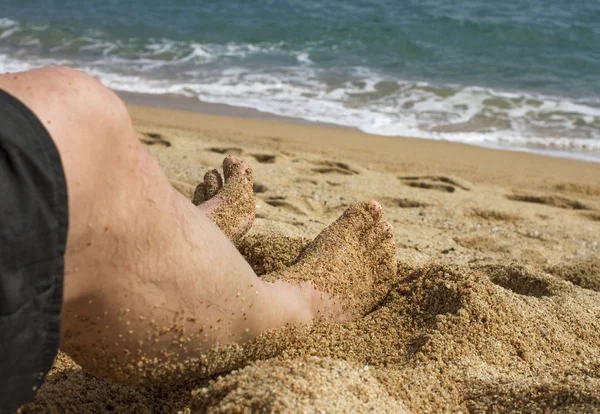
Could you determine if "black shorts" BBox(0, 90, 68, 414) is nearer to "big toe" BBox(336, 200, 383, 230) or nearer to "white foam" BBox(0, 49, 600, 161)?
"big toe" BBox(336, 200, 383, 230)

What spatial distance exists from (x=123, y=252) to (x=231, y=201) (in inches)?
42.0

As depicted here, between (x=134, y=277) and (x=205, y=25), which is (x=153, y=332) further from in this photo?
(x=205, y=25)

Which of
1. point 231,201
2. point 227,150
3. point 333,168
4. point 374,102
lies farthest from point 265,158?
point 374,102

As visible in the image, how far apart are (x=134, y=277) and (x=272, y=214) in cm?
192

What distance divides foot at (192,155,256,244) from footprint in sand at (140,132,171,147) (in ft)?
8.30

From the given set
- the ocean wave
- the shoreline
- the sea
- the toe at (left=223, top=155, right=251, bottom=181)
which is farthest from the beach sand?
the sea

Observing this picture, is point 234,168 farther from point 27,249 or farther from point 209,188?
point 27,249

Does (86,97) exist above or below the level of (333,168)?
above

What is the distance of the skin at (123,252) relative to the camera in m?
1.12

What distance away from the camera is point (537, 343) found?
1765 mm

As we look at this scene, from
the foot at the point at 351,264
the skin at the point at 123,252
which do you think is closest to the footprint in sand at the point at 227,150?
the foot at the point at 351,264

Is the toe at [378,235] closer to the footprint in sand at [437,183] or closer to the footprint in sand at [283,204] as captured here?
the footprint in sand at [283,204]

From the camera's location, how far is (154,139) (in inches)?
197

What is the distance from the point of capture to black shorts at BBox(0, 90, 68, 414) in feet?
3.20
